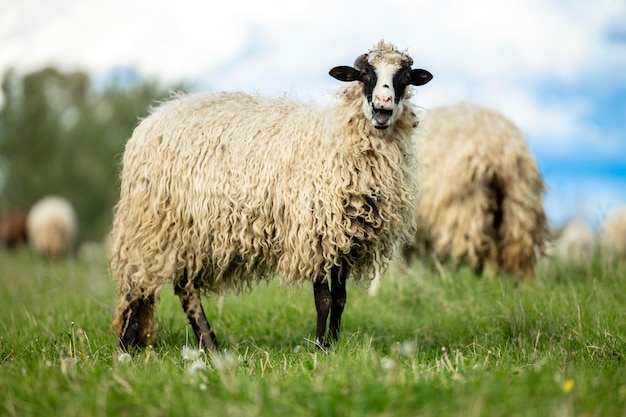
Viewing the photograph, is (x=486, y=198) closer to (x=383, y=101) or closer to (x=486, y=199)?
(x=486, y=199)

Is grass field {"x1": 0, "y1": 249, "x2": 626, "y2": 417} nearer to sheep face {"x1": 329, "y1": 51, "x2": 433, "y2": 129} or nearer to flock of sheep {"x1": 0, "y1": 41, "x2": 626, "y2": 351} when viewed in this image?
flock of sheep {"x1": 0, "y1": 41, "x2": 626, "y2": 351}

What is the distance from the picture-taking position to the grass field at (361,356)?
3086 mm

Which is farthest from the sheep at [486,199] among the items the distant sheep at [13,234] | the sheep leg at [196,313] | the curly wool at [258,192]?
the distant sheep at [13,234]

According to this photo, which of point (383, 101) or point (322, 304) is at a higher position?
point (383, 101)

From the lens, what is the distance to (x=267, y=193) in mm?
5230

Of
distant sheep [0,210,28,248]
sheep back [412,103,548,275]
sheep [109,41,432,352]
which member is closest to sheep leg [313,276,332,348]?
sheep [109,41,432,352]

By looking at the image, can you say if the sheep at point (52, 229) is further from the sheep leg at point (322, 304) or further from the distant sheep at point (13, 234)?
the sheep leg at point (322, 304)

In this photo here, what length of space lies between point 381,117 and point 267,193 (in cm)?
109

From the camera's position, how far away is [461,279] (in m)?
7.64

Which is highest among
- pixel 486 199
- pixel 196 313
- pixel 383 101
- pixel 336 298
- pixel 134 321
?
pixel 383 101

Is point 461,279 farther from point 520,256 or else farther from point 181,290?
point 181,290

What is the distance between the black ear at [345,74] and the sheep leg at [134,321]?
2488 mm

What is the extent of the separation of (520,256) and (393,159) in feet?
11.2

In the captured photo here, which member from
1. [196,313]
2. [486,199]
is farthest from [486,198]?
[196,313]
